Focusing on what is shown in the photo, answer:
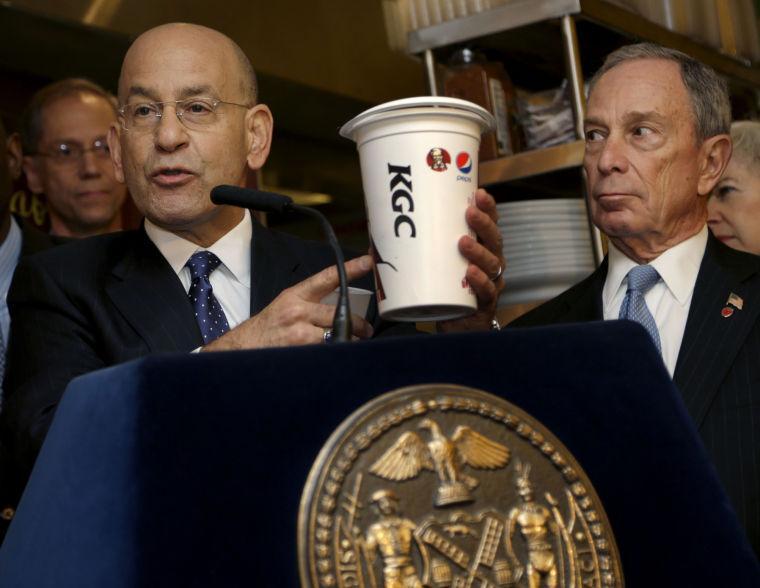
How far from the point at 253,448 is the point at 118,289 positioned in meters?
0.91

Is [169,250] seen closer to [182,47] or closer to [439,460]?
[182,47]

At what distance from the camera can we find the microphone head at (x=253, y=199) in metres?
1.31

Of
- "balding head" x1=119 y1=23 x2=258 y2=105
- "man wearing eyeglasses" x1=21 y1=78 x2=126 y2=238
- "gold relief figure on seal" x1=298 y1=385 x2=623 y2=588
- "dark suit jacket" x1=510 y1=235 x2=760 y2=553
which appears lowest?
"gold relief figure on seal" x1=298 y1=385 x2=623 y2=588

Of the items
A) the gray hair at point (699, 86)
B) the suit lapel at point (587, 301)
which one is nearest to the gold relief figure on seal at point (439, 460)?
the suit lapel at point (587, 301)

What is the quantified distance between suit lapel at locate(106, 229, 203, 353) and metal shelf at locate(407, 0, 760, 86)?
4.17 feet

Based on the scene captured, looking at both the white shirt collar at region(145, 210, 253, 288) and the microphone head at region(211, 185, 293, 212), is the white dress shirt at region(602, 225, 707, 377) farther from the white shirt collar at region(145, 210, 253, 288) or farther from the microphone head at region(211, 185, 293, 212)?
the microphone head at region(211, 185, 293, 212)

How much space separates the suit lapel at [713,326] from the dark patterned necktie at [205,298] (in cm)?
71

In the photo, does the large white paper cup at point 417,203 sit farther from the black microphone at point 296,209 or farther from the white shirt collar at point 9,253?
the white shirt collar at point 9,253

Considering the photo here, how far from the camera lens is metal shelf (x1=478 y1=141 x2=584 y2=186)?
2830 millimetres

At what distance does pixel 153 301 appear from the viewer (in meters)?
1.85

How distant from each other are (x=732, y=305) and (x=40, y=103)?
6.67 feet

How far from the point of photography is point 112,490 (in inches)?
39.1

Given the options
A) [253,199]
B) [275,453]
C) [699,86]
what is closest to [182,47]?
[253,199]

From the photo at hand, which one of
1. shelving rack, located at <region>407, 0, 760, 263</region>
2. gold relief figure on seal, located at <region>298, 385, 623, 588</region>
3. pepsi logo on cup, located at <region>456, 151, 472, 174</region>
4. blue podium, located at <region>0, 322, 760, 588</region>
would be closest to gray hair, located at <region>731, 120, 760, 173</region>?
shelving rack, located at <region>407, 0, 760, 263</region>
